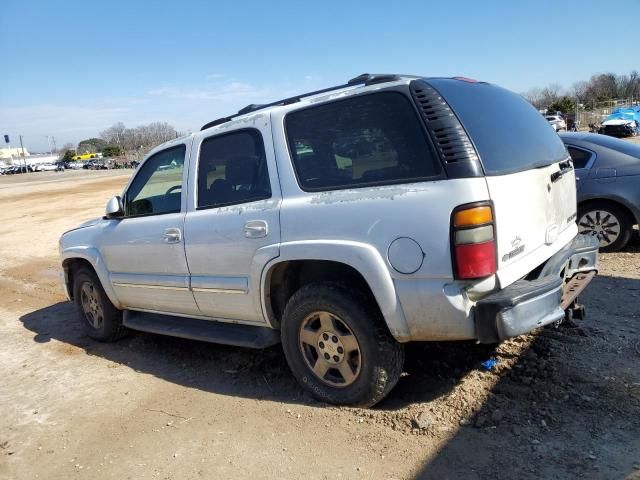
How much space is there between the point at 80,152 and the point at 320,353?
140m

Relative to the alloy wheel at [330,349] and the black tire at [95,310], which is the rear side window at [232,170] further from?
the black tire at [95,310]

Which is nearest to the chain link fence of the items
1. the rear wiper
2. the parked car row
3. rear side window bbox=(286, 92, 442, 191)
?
the rear wiper

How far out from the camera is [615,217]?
6.73 metres

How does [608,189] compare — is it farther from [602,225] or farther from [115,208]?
[115,208]

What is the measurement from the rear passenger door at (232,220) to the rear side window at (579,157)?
4.80m

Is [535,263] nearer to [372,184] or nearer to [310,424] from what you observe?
[372,184]

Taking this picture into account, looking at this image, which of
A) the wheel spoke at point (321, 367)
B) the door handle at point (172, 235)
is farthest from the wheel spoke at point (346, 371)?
the door handle at point (172, 235)

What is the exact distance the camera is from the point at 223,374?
4469mm

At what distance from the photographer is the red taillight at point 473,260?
283 centimetres

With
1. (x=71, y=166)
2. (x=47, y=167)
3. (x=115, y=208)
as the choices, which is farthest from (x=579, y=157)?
(x=47, y=167)

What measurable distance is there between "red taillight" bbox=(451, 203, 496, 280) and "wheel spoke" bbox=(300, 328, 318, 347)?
3.77ft

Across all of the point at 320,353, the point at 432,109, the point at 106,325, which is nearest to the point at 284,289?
the point at 320,353

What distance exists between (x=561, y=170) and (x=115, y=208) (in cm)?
376

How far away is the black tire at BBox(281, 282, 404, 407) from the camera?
3.29 meters
